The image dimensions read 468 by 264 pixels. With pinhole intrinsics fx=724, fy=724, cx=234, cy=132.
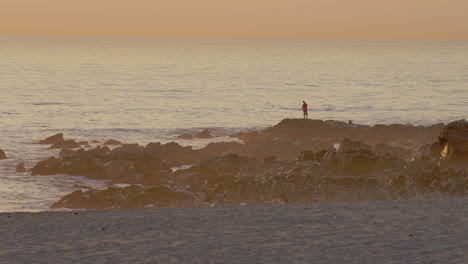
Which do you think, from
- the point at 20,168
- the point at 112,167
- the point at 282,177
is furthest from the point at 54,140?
the point at 282,177

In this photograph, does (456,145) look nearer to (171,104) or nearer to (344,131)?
(344,131)

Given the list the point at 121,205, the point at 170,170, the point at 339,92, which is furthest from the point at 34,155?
the point at 339,92

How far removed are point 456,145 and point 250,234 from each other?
1647 centimetres

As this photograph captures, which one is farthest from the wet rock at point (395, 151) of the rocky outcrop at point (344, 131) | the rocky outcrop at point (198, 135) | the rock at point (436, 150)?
the rocky outcrop at point (198, 135)

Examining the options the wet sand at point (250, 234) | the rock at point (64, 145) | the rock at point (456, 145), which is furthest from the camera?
the rock at point (64, 145)

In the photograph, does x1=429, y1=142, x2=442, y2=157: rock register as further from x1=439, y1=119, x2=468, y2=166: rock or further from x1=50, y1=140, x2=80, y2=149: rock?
x1=50, y1=140, x2=80, y2=149: rock

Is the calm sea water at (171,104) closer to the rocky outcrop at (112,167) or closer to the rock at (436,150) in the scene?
the rocky outcrop at (112,167)

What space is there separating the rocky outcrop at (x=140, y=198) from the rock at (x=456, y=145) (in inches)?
437

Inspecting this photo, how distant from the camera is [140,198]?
30453 mm

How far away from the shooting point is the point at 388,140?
52125 millimetres

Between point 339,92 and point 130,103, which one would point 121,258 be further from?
point 339,92

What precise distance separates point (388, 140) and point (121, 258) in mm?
38435

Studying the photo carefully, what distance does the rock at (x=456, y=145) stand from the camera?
31688mm

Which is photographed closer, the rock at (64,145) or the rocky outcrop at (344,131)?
the rocky outcrop at (344,131)
